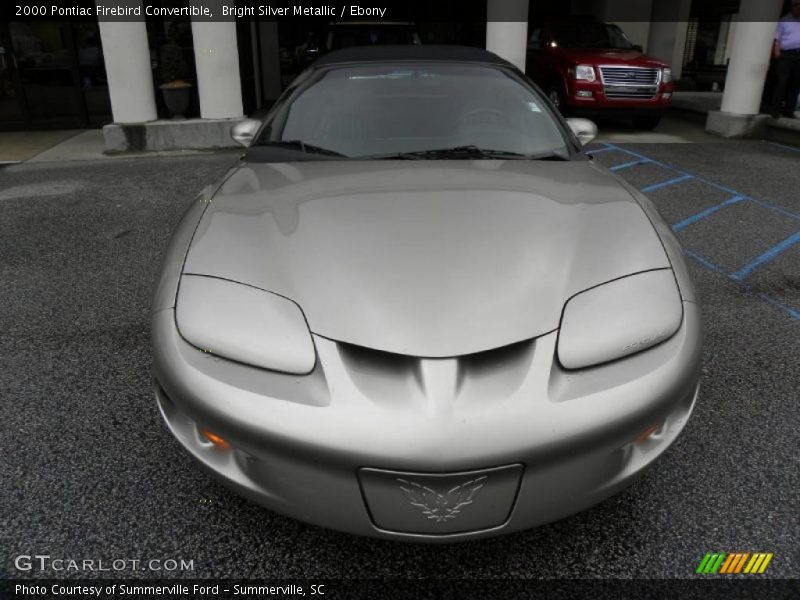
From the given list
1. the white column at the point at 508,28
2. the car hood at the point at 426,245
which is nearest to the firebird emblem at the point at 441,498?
the car hood at the point at 426,245

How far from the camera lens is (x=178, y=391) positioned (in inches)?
66.2

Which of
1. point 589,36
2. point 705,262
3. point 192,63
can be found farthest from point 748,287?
point 192,63

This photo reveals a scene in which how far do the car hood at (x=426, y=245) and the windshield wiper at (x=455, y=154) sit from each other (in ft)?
0.37

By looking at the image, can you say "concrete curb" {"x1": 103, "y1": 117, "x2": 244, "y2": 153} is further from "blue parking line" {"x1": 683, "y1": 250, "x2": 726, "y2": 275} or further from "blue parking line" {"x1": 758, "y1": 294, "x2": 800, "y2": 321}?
"blue parking line" {"x1": 758, "y1": 294, "x2": 800, "y2": 321}

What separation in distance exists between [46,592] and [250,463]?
75cm

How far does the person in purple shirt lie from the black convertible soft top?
8.12 m

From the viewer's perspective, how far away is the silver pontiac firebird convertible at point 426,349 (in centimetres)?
148

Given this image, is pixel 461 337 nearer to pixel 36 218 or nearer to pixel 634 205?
pixel 634 205

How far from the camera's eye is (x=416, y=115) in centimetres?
288

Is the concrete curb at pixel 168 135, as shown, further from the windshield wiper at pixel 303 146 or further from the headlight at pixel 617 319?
the headlight at pixel 617 319

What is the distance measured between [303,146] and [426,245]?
1.14 m

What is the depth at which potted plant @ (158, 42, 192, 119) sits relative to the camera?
9.00 meters

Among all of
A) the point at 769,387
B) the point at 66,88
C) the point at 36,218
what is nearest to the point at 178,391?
the point at 769,387

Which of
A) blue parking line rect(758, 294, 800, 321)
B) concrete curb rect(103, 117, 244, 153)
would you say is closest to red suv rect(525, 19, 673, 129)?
concrete curb rect(103, 117, 244, 153)
